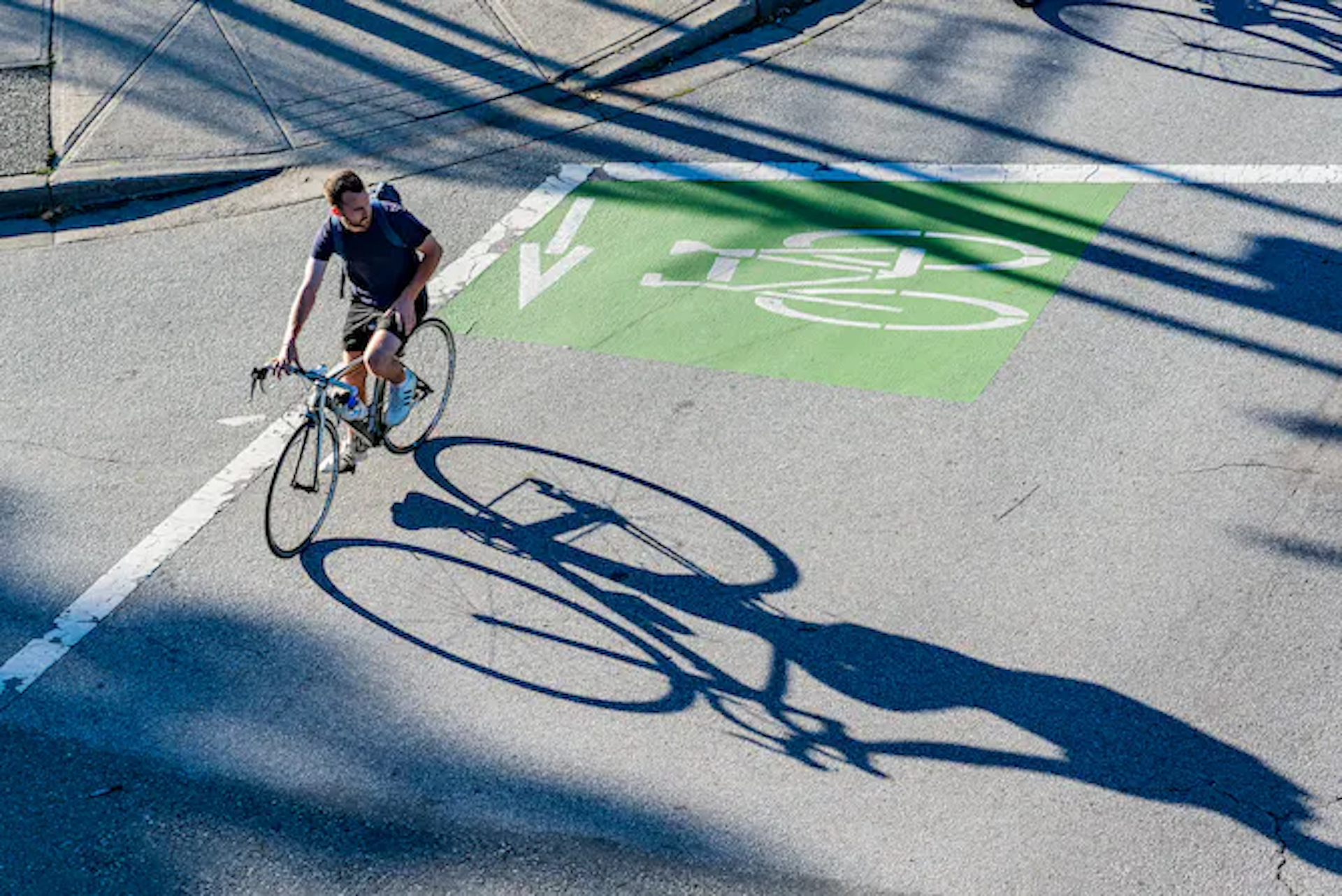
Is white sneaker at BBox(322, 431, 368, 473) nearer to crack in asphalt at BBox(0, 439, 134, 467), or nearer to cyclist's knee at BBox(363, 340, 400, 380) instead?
cyclist's knee at BBox(363, 340, 400, 380)

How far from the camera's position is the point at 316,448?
25.2 ft

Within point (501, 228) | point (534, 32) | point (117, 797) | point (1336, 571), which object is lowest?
point (1336, 571)

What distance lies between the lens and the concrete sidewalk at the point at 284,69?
36.3ft

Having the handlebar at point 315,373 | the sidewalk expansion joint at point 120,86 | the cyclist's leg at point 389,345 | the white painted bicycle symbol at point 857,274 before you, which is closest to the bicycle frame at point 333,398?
the handlebar at point 315,373

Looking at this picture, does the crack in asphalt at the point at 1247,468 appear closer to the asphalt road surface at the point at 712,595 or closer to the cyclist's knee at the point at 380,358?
the asphalt road surface at the point at 712,595

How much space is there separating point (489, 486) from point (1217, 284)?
447 cm


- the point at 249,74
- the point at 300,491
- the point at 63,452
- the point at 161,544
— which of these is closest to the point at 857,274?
the point at 300,491

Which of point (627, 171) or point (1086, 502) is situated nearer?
point (1086, 502)

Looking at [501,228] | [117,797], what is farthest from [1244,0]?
[117,797]

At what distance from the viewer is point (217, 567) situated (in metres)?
7.69

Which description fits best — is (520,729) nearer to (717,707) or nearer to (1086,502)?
(717,707)

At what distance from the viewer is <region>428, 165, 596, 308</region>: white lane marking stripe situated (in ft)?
31.9

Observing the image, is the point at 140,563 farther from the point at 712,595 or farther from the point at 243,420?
the point at 712,595

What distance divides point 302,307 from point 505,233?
2879 millimetres
